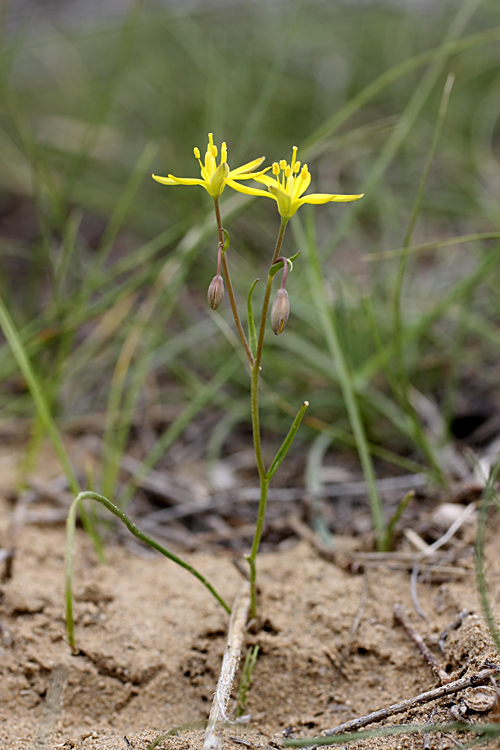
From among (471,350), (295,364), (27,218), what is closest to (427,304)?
(471,350)

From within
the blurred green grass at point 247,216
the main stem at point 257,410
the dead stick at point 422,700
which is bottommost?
the dead stick at point 422,700

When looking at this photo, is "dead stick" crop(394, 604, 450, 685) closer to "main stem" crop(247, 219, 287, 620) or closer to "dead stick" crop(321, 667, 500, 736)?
"dead stick" crop(321, 667, 500, 736)

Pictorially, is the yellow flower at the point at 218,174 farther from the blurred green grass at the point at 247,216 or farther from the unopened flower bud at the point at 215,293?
the blurred green grass at the point at 247,216

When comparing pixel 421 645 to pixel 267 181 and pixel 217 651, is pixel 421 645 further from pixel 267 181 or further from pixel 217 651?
pixel 267 181

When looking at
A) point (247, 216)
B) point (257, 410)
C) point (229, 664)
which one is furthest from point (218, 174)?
point (247, 216)

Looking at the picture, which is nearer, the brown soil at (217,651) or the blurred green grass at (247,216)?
the brown soil at (217,651)

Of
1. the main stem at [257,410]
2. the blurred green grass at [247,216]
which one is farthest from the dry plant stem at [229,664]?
the blurred green grass at [247,216]
